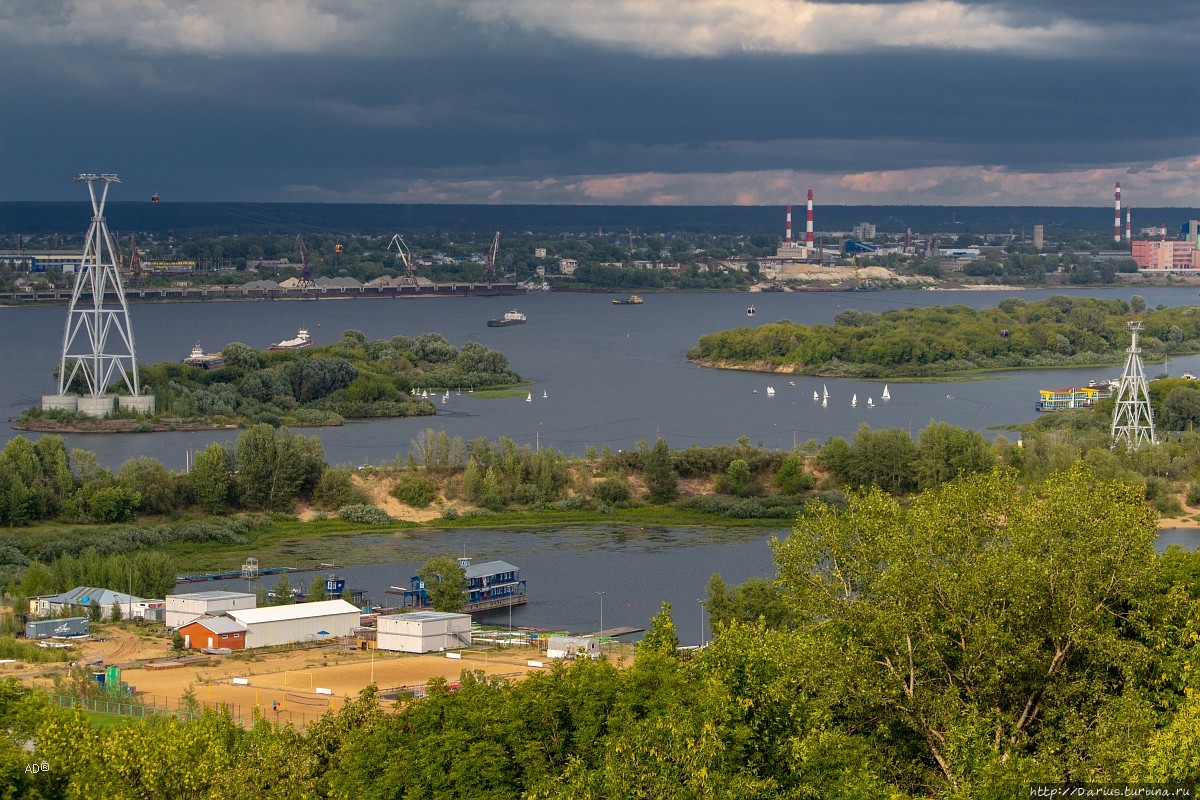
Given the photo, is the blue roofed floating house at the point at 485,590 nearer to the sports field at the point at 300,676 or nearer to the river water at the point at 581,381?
the sports field at the point at 300,676

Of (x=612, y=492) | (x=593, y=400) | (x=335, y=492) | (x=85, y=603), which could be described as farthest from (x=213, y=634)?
(x=593, y=400)

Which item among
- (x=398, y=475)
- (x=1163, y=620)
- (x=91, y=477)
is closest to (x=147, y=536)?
(x=91, y=477)

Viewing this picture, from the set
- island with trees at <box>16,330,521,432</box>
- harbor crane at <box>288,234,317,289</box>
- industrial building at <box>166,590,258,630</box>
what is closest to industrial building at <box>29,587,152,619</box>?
industrial building at <box>166,590,258,630</box>

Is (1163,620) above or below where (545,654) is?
above

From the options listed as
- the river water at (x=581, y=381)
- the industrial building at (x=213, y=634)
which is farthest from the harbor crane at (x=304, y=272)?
the industrial building at (x=213, y=634)

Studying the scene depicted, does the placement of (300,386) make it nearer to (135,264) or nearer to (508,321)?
(508,321)

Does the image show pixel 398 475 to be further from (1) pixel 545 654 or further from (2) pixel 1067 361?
(2) pixel 1067 361
